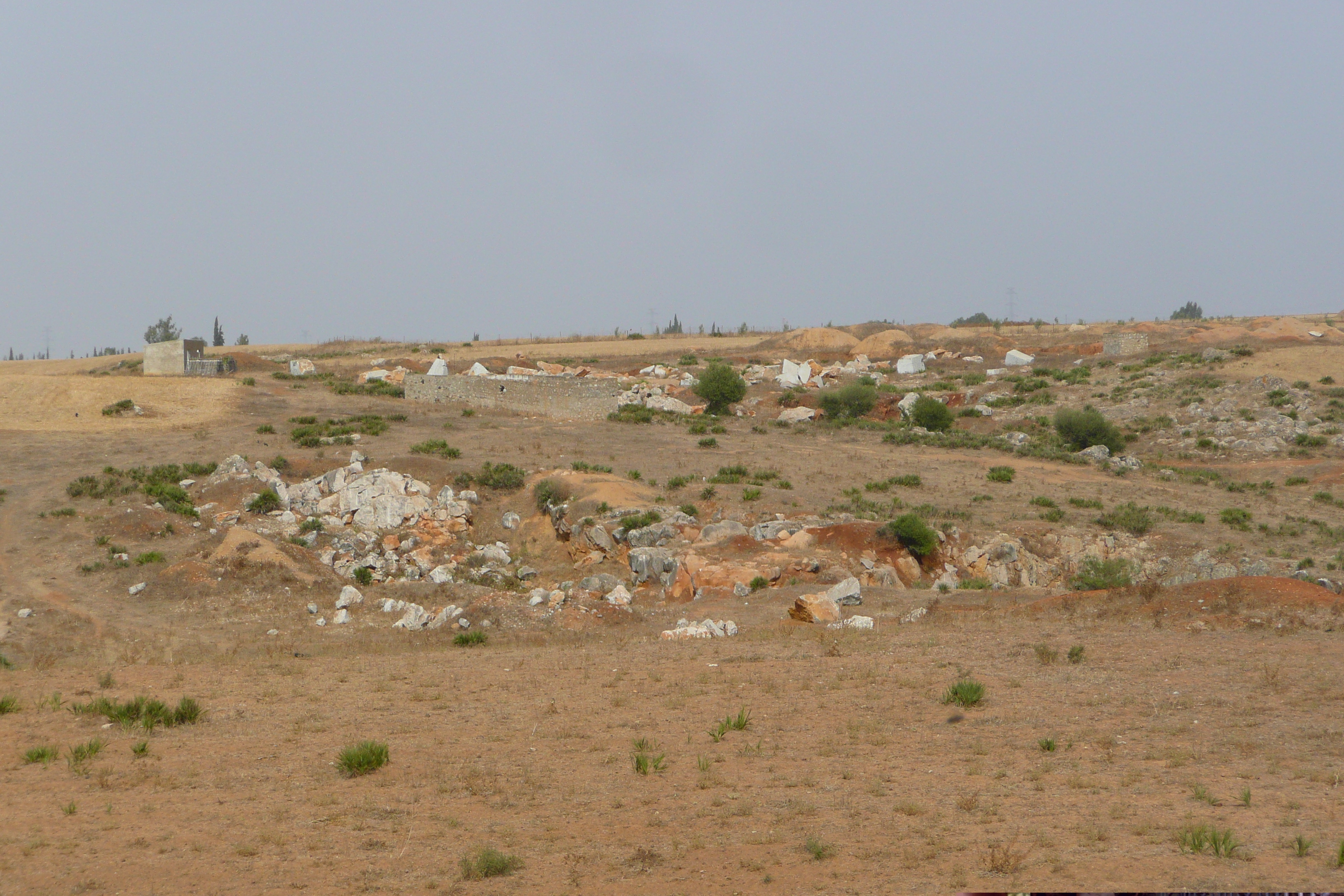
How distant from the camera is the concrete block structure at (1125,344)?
54.9 m

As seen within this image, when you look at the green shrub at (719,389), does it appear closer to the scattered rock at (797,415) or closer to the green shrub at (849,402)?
the scattered rock at (797,415)

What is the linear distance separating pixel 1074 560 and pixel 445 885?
18.9 m

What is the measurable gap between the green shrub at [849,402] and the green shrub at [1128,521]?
61.4 ft

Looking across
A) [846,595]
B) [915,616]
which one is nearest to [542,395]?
[846,595]

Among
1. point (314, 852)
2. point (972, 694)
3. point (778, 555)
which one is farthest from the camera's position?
point (778, 555)

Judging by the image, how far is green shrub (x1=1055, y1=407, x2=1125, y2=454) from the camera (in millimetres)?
38031

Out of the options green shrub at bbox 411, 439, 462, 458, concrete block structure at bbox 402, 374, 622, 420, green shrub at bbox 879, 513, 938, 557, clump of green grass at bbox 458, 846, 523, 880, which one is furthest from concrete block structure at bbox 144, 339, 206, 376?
clump of green grass at bbox 458, 846, 523, 880

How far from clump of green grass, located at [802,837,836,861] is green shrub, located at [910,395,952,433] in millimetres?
34734

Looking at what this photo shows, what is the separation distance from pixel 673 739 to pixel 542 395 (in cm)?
3048

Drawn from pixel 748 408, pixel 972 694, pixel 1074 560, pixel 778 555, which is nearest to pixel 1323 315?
pixel 748 408

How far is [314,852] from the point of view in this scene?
6.86 m

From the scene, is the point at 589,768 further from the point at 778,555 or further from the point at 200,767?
the point at 778,555

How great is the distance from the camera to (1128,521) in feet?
78.0

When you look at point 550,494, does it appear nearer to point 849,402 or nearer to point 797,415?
point 797,415
